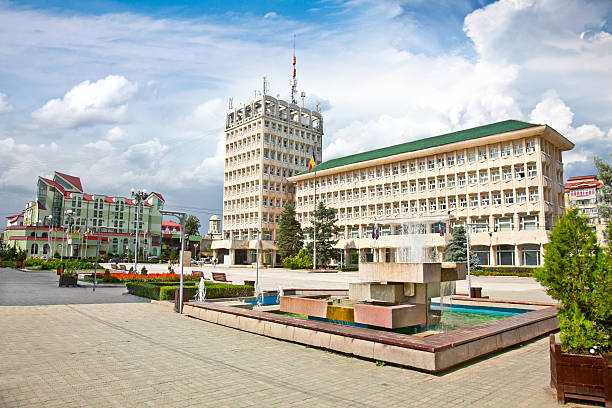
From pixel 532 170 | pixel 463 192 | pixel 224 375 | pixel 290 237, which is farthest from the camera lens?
pixel 290 237

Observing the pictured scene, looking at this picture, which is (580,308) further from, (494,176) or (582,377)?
(494,176)

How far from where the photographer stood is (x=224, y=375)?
Result: 643cm

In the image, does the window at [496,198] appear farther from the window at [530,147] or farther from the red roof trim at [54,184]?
the red roof trim at [54,184]

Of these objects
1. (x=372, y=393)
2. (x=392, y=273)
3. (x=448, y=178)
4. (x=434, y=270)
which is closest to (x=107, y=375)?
(x=372, y=393)

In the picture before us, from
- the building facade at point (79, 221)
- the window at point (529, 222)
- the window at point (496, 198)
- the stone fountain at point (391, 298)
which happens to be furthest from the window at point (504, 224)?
the building facade at point (79, 221)

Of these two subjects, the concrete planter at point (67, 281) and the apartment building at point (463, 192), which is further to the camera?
the apartment building at point (463, 192)

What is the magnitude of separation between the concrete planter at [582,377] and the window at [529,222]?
44.1m

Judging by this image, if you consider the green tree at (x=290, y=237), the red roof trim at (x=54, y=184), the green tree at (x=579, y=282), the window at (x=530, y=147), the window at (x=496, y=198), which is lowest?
the green tree at (x=579, y=282)

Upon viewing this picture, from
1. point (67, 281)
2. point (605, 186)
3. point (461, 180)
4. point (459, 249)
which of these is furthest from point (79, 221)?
point (605, 186)

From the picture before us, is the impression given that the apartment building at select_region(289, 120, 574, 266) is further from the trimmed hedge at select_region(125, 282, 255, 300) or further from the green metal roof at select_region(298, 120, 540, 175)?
the trimmed hedge at select_region(125, 282, 255, 300)

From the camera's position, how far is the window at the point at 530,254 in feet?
142

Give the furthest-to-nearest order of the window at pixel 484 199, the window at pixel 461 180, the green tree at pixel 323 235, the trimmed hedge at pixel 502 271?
the green tree at pixel 323 235 → the window at pixel 461 180 → the window at pixel 484 199 → the trimmed hedge at pixel 502 271

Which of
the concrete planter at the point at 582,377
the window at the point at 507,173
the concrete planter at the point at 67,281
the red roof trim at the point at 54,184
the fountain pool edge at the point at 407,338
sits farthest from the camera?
the red roof trim at the point at 54,184

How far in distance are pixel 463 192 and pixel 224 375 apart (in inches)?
1915
